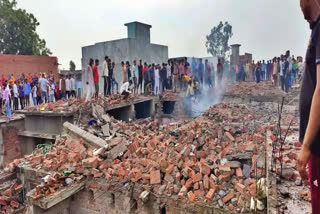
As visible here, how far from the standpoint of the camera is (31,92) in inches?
459

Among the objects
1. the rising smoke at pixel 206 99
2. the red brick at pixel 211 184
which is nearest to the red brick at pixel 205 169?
the red brick at pixel 211 184

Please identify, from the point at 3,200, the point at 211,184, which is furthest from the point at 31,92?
the point at 211,184

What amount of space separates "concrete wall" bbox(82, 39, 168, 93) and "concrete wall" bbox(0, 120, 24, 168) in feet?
21.3

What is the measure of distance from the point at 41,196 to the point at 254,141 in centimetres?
433

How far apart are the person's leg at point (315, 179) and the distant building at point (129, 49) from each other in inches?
580

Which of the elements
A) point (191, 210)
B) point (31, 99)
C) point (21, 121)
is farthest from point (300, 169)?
point (31, 99)

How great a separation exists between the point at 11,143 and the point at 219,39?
106ft

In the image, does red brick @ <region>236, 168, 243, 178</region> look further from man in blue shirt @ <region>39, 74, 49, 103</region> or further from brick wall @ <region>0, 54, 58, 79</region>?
brick wall @ <region>0, 54, 58, 79</region>

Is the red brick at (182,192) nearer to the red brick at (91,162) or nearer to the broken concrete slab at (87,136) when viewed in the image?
the red brick at (91,162)

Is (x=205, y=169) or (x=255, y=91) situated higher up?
(x=255, y=91)

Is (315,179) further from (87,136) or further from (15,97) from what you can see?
(15,97)

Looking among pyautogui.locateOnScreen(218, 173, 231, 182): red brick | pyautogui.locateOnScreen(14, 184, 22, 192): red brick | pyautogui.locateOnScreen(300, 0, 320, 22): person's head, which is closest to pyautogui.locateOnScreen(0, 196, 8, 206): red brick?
pyautogui.locateOnScreen(14, 184, 22, 192): red brick

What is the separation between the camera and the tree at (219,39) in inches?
1396

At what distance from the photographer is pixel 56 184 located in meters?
4.84
